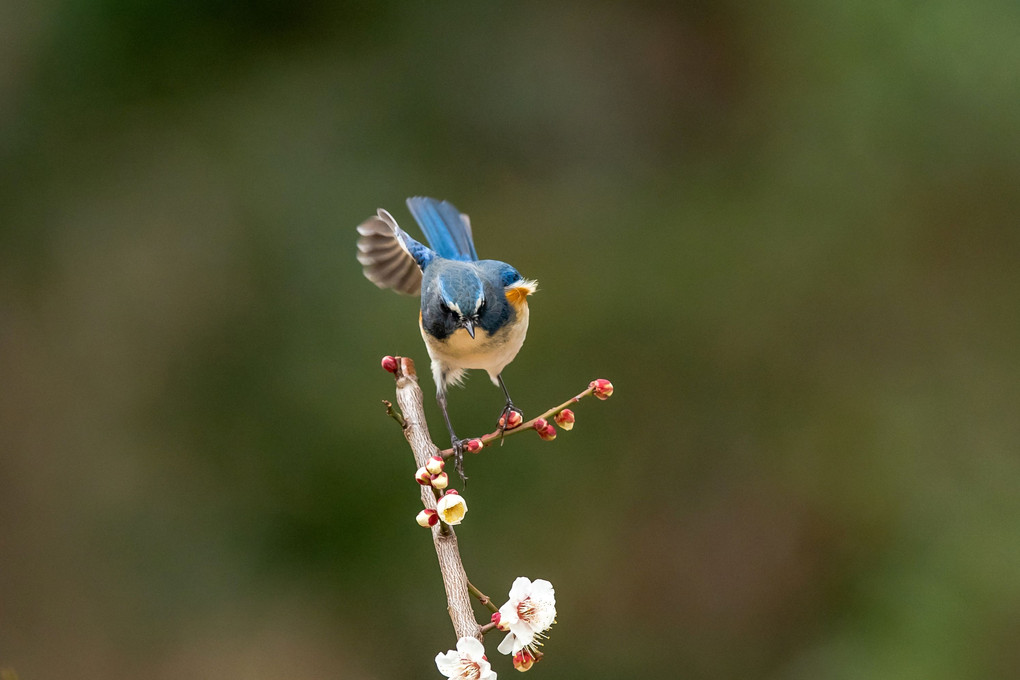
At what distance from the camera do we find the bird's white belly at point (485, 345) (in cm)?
241

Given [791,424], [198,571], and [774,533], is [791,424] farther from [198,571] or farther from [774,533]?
[198,571]

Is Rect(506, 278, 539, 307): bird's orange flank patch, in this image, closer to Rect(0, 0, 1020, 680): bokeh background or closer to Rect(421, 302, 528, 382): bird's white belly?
Rect(421, 302, 528, 382): bird's white belly

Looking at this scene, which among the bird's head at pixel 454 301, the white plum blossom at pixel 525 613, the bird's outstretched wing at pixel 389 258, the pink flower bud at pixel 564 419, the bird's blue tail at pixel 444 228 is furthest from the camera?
the bird's blue tail at pixel 444 228

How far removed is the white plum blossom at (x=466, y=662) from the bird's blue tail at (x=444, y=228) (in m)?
1.50

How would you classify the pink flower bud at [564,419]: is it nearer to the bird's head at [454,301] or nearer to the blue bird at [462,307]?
the blue bird at [462,307]

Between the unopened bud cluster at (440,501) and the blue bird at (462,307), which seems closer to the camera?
the unopened bud cluster at (440,501)

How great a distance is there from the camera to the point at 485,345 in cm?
240

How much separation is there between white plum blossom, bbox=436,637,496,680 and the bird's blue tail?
150 cm

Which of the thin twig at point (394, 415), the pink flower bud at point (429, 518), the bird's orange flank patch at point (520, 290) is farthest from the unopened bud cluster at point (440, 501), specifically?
the bird's orange flank patch at point (520, 290)

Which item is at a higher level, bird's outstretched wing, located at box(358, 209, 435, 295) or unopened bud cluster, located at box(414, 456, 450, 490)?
bird's outstretched wing, located at box(358, 209, 435, 295)

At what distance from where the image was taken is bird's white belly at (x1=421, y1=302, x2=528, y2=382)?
2.41m

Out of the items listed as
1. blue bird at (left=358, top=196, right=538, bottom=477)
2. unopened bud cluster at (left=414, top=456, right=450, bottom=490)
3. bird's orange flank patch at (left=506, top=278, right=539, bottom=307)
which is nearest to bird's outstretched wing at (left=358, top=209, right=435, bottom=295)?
blue bird at (left=358, top=196, right=538, bottom=477)

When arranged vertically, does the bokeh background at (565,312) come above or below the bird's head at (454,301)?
above

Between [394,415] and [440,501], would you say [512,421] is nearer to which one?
[394,415]
